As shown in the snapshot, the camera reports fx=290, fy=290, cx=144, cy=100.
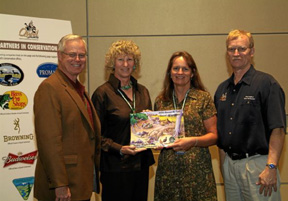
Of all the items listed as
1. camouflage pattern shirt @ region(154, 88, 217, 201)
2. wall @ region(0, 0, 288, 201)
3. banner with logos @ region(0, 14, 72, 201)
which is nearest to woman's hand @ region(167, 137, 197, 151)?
camouflage pattern shirt @ region(154, 88, 217, 201)

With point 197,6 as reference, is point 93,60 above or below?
below

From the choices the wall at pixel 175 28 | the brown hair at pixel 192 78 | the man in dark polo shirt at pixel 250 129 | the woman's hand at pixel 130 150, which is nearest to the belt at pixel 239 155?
the man in dark polo shirt at pixel 250 129

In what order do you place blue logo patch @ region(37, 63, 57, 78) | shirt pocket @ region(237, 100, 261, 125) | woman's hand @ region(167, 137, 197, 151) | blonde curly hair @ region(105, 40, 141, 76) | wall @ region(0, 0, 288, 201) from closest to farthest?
shirt pocket @ region(237, 100, 261, 125)
woman's hand @ region(167, 137, 197, 151)
blonde curly hair @ region(105, 40, 141, 76)
blue logo patch @ region(37, 63, 57, 78)
wall @ region(0, 0, 288, 201)

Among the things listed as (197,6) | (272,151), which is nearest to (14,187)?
(272,151)

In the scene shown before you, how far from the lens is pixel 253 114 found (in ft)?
8.23

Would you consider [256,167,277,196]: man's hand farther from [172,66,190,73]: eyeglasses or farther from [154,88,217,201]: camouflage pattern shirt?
[172,66,190,73]: eyeglasses

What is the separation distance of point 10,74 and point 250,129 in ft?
8.47

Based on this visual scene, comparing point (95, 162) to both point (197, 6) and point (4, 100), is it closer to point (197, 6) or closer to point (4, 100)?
point (4, 100)

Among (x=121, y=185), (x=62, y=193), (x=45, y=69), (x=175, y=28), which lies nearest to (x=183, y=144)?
(x=121, y=185)

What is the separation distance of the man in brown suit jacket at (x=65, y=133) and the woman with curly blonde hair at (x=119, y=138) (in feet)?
0.80

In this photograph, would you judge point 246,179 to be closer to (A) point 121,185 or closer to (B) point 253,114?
(B) point 253,114

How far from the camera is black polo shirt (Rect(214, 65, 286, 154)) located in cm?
244

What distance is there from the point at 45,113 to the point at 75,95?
0.31 meters

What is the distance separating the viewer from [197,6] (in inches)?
172
